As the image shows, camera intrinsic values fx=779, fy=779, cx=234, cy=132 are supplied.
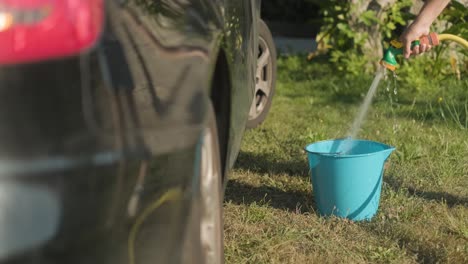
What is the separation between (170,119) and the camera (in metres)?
1.78

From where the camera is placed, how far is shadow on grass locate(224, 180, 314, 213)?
3873 mm

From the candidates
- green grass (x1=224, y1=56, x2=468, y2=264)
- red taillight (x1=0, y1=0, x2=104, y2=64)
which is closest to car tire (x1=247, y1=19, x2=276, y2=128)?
green grass (x1=224, y1=56, x2=468, y2=264)

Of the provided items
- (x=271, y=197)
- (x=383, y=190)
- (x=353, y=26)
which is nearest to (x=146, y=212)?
(x=271, y=197)

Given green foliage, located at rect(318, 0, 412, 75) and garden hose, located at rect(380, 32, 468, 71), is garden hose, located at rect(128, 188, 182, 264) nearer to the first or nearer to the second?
garden hose, located at rect(380, 32, 468, 71)

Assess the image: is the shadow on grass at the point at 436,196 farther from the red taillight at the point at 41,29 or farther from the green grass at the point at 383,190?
the red taillight at the point at 41,29

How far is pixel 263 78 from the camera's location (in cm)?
565

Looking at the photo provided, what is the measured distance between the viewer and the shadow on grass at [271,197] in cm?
387

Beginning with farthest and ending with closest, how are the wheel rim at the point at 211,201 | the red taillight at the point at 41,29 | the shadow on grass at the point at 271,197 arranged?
the shadow on grass at the point at 271,197 → the wheel rim at the point at 211,201 → the red taillight at the point at 41,29

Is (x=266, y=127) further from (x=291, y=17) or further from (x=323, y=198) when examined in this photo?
(x=291, y=17)

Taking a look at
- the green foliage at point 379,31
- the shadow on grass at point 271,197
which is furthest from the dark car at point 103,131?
the green foliage at point 379,31

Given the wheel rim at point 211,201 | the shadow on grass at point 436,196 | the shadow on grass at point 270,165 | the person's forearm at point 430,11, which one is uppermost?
the person's forearm at point 430,11

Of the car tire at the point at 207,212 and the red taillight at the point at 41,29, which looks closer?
the red taillight at the point at 41,29

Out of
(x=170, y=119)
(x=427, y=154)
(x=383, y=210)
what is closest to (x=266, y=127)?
(x=427, y=154)

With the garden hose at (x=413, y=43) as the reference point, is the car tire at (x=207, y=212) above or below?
below
